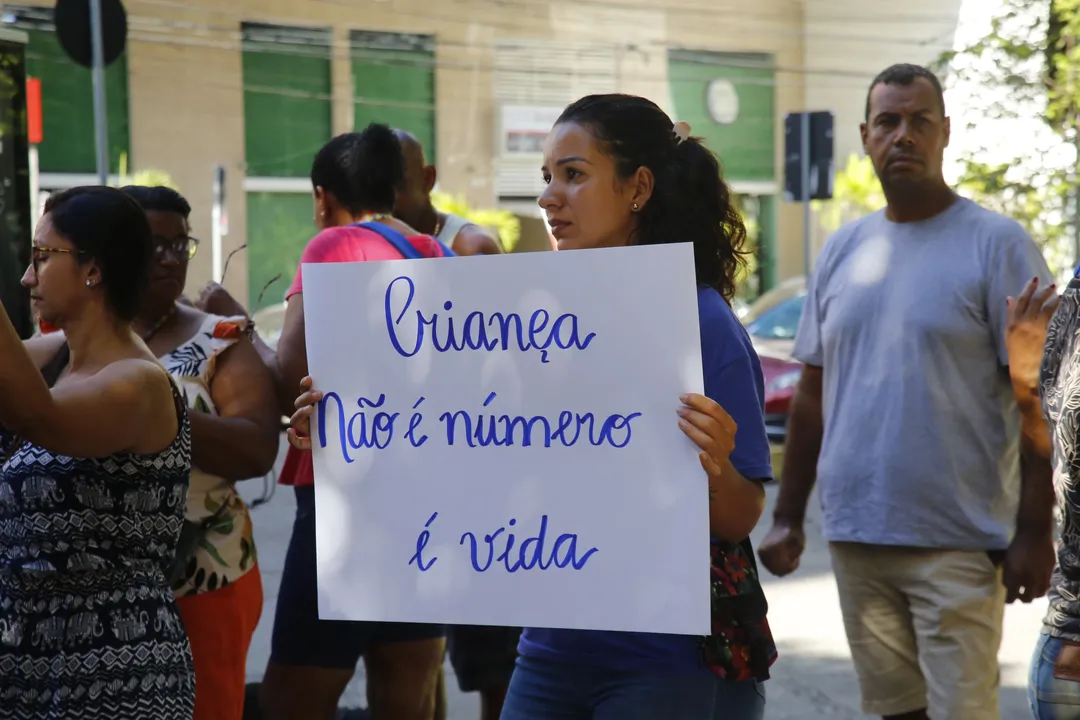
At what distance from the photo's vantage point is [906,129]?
3873mm

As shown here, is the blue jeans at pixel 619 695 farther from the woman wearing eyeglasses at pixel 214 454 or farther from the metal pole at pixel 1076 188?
the metal pole at pixel 1076 188

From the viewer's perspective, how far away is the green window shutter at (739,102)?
33469 millimetres

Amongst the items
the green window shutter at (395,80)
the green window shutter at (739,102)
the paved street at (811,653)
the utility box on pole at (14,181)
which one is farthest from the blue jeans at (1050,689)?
the green window shutter at (739,102)

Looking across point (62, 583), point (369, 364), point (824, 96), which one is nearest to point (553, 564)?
point (369, 364)

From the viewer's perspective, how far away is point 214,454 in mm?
3215

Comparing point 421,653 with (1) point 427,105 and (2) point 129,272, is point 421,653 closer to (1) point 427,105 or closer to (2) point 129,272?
(2) point 129,272

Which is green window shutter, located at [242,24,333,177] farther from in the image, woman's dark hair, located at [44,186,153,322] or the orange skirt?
woman's dark hair, located at [44,186,153,322]

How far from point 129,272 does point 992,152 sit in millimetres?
6131

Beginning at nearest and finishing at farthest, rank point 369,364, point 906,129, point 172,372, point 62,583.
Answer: point 369,364 < point 62,583 < point 172,372 < point 906,129

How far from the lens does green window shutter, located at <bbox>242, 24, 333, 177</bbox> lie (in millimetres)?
28672

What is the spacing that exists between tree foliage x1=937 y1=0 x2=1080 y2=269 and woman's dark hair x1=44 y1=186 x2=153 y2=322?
5.91 m

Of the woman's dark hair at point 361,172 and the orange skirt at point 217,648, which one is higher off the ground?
the woman's dark hair at point 361,172

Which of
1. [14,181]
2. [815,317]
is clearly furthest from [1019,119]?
[14,181]

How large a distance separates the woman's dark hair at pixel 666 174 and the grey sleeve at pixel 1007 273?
135 centimetres
